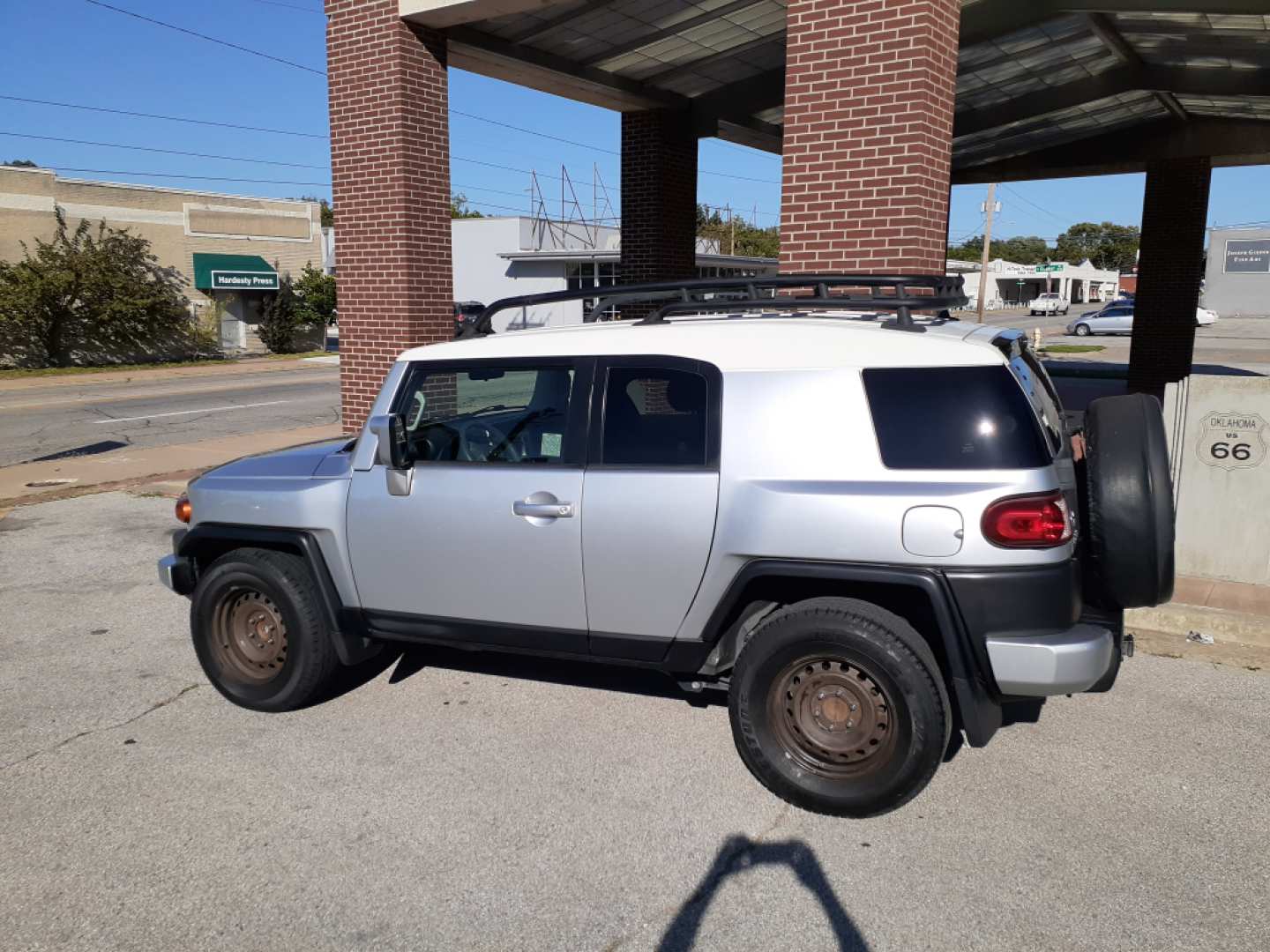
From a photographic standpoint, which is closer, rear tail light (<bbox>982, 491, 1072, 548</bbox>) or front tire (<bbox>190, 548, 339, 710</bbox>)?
rear tail light (<bbox>982, 491, 1072, 548</bbox>)

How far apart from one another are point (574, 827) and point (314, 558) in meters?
1.90

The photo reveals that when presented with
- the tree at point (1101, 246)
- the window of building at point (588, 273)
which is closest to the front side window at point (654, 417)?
the window of building at point (588, 273)

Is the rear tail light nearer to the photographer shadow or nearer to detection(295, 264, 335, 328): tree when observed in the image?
the photographer shadow

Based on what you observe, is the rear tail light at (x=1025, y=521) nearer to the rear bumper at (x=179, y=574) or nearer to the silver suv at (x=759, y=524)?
the silver suv at (x=759, y=524)

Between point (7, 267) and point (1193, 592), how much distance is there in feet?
112

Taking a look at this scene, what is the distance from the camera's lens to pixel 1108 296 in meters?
107

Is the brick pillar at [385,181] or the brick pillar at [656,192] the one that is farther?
the brick pillar at [656,192]

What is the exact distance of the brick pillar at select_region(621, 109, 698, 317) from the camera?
1268cm

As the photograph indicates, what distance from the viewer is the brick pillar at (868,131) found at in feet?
22.4

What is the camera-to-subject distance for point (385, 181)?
9.80m

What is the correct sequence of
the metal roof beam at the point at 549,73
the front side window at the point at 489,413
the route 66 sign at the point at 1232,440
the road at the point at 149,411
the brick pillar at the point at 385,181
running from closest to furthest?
the front side window at the point at 489,413 < the route 66 sign at the point at 1232,440 < the brick pillar at the point at 385,181 < the metal roof beam at the point at 549,73 < the road at the point at 149,411

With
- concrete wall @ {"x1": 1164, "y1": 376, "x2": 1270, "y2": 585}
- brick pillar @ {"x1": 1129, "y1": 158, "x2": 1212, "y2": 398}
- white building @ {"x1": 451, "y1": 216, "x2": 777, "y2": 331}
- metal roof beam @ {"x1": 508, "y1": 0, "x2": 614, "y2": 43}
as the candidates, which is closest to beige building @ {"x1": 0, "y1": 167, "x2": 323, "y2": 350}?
white building @ {"x1": 451, "y1": 216, "x2": 777, "y2": 331}

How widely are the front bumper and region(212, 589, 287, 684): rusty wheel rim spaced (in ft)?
11.2

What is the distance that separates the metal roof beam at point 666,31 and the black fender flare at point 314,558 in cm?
744
